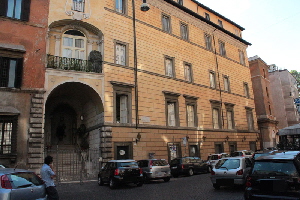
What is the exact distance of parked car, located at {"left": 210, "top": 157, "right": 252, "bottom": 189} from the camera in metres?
10.6

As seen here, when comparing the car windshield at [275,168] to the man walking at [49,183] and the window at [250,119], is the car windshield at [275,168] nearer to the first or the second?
the man walking at [49,183]

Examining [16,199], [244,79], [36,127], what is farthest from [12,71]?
[244,79]

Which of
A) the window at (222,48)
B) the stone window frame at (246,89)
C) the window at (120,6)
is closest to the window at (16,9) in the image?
the window at (120,6)

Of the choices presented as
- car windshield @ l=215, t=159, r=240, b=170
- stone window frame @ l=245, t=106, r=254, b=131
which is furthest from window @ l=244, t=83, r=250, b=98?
car windshield @ l=215, t=159, r=240, b=170

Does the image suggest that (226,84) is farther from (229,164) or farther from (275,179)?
(275,179)

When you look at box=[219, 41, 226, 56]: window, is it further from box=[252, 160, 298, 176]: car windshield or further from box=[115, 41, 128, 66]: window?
box=[252, 160, 298, 176]: car windshield

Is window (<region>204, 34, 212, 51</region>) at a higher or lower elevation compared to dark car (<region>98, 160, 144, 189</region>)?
higher

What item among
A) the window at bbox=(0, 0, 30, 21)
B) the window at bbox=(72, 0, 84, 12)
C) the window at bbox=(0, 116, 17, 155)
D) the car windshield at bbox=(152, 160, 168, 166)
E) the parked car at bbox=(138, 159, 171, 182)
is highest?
the window at bbox=(72, 0, 84, 12)

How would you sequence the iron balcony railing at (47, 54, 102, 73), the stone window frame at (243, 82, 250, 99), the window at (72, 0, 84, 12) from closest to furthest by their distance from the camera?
the iron balcony railing at (47, 54, 102, 73) < the window at (72, 0, 84, 12) < the stone window frame at (243, 82, 250, 99)

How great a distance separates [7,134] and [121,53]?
1033 cm

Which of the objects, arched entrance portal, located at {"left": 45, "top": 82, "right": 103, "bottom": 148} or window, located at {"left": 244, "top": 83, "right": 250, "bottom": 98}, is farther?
window, located at {"left": 244, "top": 83, "right": 250, "bottom": 98}

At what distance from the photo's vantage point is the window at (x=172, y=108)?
75.7 feet

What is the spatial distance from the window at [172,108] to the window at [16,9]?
12667mm

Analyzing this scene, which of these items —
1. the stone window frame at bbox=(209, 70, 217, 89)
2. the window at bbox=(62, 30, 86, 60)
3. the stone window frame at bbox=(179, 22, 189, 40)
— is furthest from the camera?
the stone window frame at bbox=(209, 70, 217, 89)
